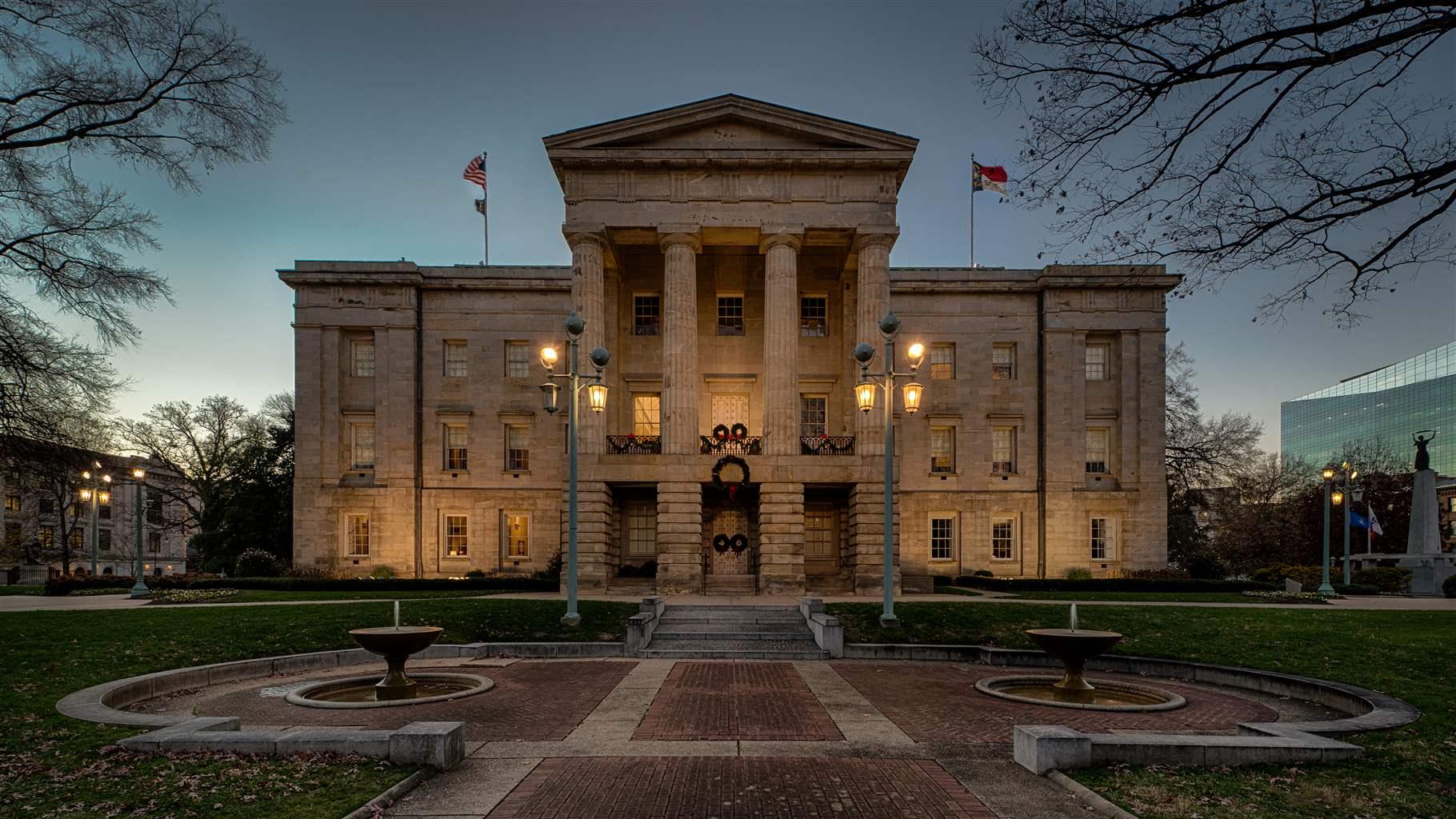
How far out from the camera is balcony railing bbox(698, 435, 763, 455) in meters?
33.6

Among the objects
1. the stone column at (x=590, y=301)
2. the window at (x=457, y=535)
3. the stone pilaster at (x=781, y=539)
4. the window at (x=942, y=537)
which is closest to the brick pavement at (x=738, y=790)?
the stone pilaster at (x=781, y=539)

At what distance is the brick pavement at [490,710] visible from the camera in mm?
11828

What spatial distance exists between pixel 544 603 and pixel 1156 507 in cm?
3381

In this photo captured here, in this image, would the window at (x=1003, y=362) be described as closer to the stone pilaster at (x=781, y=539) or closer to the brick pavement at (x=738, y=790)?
the stone pilaster at (x=781, y=539)

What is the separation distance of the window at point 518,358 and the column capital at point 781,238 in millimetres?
16723

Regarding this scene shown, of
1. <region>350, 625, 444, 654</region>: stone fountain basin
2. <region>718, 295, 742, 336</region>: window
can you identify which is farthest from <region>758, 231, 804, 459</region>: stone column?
<region>350, 625, 444, 654</region>: stone fountain basin

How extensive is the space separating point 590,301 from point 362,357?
1801 cm

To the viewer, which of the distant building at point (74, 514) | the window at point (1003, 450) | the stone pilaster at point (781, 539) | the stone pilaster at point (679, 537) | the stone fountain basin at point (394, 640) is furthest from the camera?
the window at point (1003, 450)

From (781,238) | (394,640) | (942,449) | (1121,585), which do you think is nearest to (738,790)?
(394,640)

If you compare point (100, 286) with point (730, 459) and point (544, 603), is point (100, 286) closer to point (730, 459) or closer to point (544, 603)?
point (544, 603)

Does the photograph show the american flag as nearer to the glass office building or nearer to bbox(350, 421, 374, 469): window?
bbox(350, 421, 374, 469): window

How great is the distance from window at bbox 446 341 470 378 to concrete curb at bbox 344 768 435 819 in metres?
38.3

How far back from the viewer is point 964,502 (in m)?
44.5

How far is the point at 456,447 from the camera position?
45.1 metres
